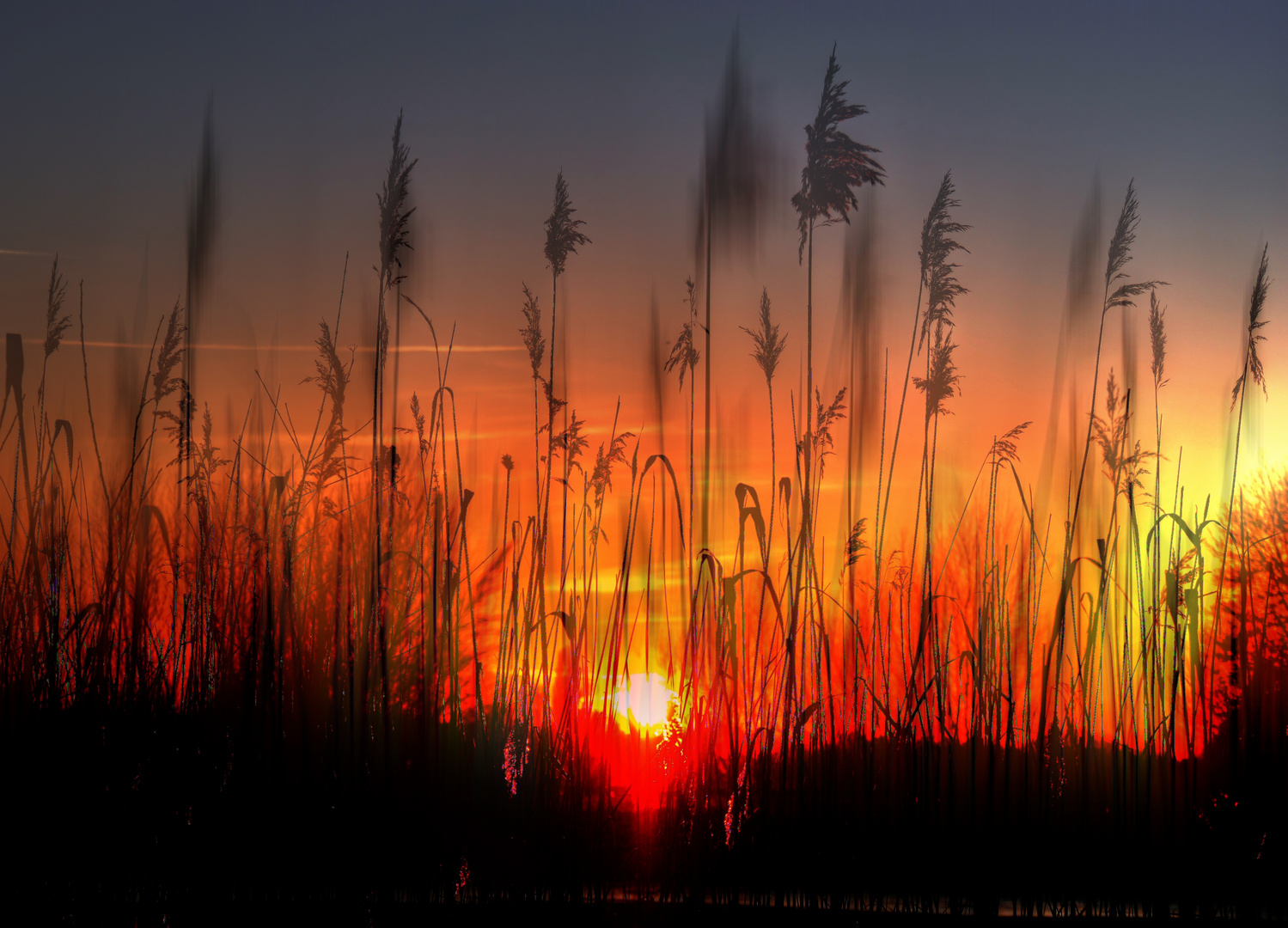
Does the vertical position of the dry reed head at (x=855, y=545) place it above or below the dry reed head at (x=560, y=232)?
below

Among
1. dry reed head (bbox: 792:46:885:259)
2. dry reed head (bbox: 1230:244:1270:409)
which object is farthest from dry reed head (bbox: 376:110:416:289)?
dry reed head (bbox: 1230:244:1270:409)

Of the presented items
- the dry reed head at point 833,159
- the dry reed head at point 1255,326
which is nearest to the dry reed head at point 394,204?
the dry reed head at point 833,159

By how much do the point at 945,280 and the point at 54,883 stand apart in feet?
10.6

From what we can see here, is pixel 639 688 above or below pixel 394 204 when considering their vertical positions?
below

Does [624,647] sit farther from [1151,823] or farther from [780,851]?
[1151,823]

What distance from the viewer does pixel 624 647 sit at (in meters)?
2.50

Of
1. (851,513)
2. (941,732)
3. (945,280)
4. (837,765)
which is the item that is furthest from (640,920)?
(945,280)

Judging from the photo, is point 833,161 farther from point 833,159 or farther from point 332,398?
point 332,398

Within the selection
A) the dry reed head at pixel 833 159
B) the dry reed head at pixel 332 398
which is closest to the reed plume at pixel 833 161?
the dry reed head at pixel 833 159

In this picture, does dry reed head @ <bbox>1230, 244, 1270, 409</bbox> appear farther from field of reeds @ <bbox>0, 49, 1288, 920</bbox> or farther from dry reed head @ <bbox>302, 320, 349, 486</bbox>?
dry reed head @ <bbox>302, 320, 349, 486</bbox>

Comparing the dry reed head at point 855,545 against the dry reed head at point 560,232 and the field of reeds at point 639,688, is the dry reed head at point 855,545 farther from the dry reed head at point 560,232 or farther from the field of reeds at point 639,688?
the dry reed head at point 560,232

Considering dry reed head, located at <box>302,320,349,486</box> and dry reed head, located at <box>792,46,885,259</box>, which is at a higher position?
dry reed head, located at <box>792,46,885,259</box>

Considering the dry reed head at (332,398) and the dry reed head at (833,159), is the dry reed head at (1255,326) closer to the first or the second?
the dry reed head at (833,159)

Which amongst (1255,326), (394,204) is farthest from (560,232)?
(1255,326)
